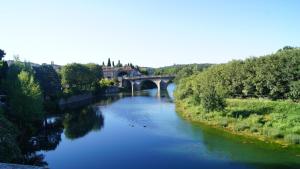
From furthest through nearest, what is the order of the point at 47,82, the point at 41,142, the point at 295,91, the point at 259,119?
the point at 47,82
the point at 295,91
the point at 259,119
the point at 41,142

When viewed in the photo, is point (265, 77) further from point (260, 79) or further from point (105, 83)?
point (105, 83)

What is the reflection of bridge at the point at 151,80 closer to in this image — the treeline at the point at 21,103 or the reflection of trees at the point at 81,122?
the treeline at the point at 21,103

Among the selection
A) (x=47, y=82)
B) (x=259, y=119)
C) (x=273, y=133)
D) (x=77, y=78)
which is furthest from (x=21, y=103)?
(x=77, y=78)

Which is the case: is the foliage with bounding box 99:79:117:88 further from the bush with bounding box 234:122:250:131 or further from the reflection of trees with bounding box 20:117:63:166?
the bush with bounding box 234:122:250:131

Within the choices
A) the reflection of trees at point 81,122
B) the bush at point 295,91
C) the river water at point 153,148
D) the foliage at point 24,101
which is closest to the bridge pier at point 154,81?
the reflection of trees at point 81,122

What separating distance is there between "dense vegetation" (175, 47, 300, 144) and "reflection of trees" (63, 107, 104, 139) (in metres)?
14.0

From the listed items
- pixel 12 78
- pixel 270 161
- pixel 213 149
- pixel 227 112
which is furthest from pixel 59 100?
pixel 270 161

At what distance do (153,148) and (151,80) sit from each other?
96.1 meters

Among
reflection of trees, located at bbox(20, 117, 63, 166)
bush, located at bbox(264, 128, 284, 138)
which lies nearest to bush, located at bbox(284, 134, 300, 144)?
bush, located at bbox(264, 128, 284, 138)

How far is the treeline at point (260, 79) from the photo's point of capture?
4684cm

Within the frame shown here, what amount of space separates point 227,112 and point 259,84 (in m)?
6.89

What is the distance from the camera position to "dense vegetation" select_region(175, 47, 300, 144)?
39.2 metres

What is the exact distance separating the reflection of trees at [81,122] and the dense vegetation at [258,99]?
1405cm

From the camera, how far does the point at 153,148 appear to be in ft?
116
